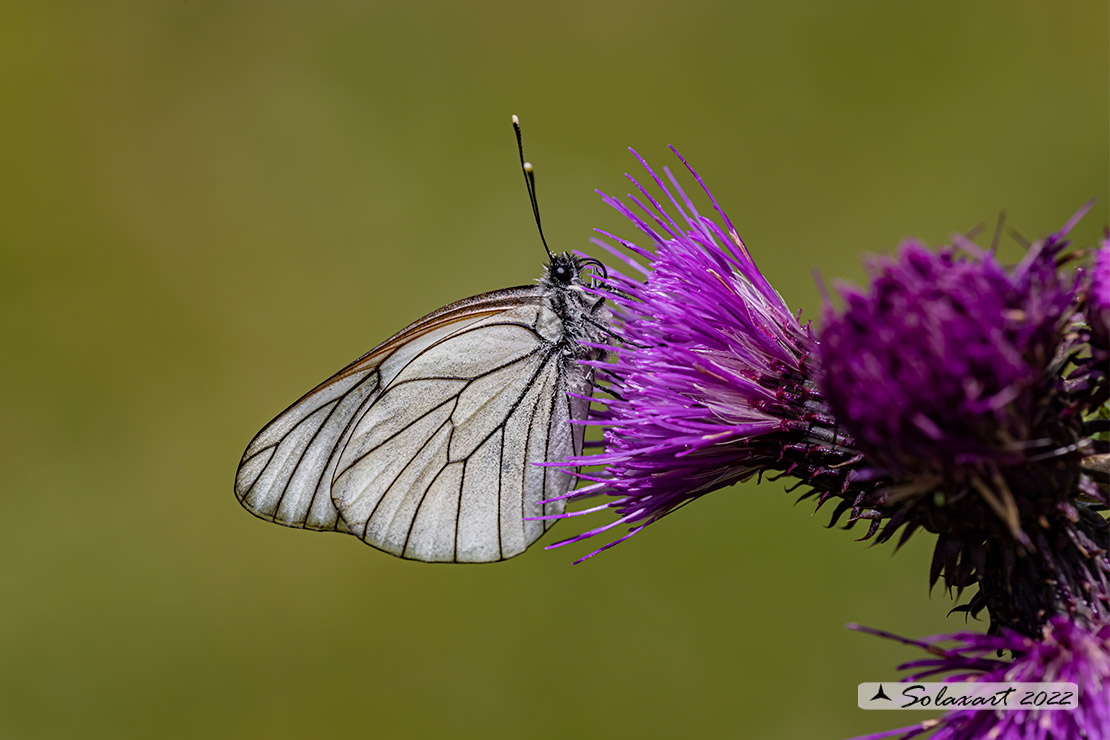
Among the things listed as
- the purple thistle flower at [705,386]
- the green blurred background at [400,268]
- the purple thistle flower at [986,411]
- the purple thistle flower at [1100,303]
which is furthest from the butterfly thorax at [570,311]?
the green blurred background at [400,268]

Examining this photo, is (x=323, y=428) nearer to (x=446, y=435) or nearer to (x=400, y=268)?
(x=446, y=435)

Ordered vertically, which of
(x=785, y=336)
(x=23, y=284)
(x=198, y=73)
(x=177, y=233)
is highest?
(x=198, y=73)

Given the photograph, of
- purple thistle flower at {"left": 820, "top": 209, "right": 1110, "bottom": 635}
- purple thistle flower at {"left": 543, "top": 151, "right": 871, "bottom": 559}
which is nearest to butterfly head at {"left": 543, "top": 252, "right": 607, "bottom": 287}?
purple thistle flower at {"left": 543, "top": 151, "right": 871, "bottom": 559}

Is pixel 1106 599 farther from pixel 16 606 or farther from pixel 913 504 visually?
pixel 16 606

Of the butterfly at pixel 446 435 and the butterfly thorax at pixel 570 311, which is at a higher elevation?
the butterfly thorax at pixel 570 311

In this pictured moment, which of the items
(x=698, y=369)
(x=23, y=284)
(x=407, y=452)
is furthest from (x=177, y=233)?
(x=698, y=369)

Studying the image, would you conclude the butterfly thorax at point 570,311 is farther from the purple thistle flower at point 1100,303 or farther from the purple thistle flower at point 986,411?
the purple thistle flower at point 1100,303
